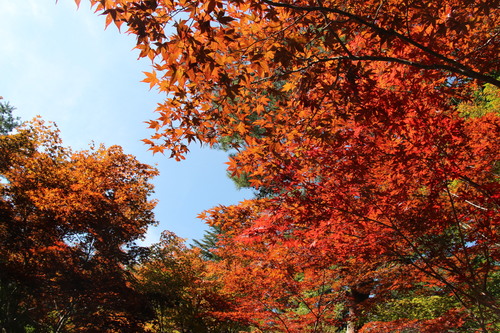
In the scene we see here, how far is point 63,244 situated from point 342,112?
26.5ft

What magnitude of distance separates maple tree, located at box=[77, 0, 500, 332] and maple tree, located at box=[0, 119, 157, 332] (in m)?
4.55

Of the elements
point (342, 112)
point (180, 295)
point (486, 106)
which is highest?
Result: point (486, 106)

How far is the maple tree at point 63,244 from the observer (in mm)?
7312

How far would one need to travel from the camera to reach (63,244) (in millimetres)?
7832

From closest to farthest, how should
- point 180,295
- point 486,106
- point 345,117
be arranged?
point 345,117
point 486,106
point 180,295

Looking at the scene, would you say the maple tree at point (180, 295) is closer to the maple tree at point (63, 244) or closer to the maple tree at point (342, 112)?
the maple tree at point (63, 244)

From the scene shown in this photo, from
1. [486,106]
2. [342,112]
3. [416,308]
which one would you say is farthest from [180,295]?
[486,106]

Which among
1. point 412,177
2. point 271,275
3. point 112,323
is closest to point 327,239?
point 412,177

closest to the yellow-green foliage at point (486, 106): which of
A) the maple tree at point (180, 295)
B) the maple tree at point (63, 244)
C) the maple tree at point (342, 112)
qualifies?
the maple tree at point (342, 112)

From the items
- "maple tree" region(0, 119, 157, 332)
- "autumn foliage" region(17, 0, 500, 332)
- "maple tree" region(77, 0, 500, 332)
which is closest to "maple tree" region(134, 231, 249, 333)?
"maple tree" region(0, 119, 157, 332)

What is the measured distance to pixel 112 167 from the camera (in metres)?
9.16

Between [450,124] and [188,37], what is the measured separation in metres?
2.94

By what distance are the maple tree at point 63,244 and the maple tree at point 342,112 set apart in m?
4.55

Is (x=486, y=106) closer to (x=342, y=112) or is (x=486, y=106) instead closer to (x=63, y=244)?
(x=342, y=112)
